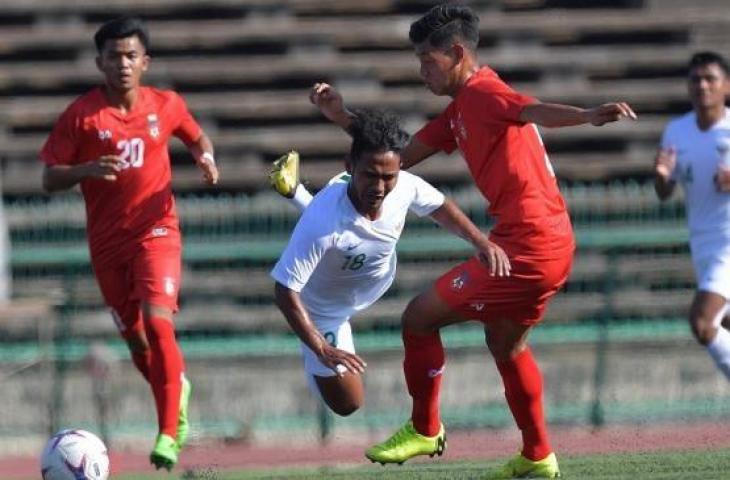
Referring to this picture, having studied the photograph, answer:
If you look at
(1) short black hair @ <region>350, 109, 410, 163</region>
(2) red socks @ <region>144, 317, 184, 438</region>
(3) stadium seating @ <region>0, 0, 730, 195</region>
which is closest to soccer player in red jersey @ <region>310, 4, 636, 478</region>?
(1) short black hair @ <region>350, 109, 410, 163</region>

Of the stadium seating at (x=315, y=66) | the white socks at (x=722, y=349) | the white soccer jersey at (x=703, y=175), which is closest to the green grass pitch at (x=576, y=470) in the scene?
the white socks at (x=722, y=349)

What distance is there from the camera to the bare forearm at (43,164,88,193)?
Answer: 350 inches

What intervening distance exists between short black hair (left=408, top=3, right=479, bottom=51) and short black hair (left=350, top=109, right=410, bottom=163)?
495 millimetres

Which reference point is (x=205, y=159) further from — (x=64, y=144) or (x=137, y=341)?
(x=137, y=341)

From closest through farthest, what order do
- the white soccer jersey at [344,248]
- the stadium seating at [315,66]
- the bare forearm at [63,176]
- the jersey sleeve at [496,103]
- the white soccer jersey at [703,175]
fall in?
the white soccer jersey at [344,248]
the jersey sleeve at [496,103]
the bare forearm at [63,176]
the white soccer jersey at [703,175]
the stadium seating at [315,66]

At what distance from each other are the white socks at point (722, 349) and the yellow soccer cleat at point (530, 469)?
1472 millimetres

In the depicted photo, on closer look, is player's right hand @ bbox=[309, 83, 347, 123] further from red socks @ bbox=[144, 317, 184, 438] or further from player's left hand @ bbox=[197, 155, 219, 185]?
red socks @ bbox=[144, 317, 184, 438]

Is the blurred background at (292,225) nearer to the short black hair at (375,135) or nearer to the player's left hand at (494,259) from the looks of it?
the player's left hand at (494,259)

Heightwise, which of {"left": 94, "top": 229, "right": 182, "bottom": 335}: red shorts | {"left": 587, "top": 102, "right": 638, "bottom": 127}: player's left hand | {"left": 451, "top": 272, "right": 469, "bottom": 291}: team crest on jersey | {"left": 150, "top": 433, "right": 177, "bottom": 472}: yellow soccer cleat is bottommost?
{"left": 150, "top": 433, "right": 177, "bottom": 472}: yellow soccer cleat

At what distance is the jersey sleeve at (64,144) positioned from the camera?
9219mm

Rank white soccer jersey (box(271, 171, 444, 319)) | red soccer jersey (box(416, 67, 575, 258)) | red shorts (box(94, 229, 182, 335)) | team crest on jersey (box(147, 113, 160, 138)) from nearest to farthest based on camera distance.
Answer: white soccer jersey (box(271, 171, 444, 319)), red soccer jersey (box(416, 67, 575, 258)), red shorts (box(94, 229, 182, 335)), team crest on jersey (box(147, 113, 160, 138))

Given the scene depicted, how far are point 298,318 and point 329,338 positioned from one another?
1.17m

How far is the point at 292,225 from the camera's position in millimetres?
11922

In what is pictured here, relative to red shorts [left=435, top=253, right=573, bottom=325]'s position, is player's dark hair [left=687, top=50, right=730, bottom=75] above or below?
above
